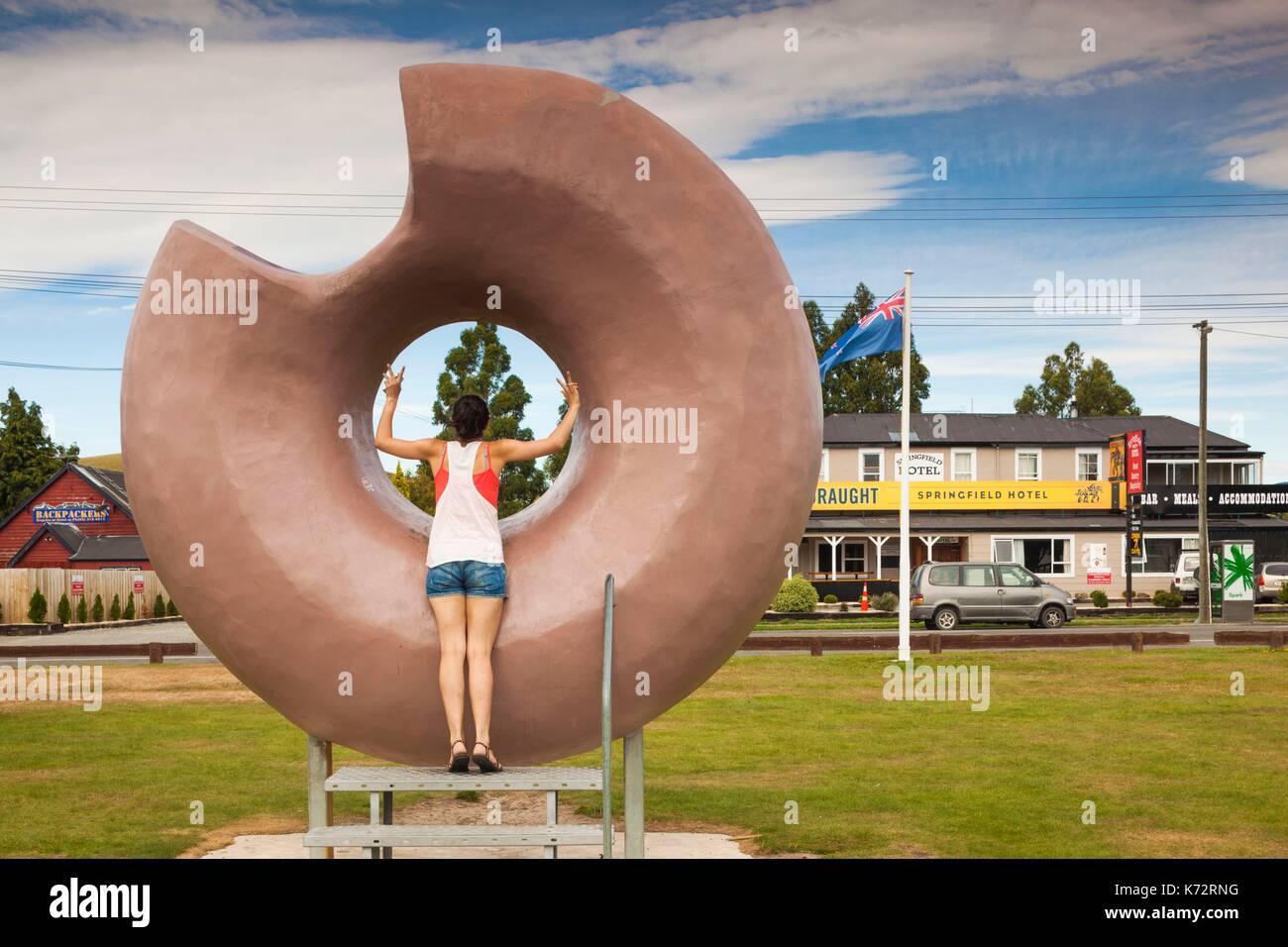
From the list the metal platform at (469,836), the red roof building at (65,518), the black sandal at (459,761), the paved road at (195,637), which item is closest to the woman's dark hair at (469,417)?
the black sandal at (459,761)

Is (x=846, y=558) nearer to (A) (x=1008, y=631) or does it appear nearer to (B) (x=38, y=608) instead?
(A) (x=1008, y=631)

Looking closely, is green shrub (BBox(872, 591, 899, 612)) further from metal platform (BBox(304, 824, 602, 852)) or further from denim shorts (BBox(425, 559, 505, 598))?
metal platform (BBox(304, 824, 602, 852))

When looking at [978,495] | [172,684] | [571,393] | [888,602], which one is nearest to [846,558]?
[978,495]

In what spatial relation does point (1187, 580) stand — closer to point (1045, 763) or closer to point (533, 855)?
point (1045, 763)

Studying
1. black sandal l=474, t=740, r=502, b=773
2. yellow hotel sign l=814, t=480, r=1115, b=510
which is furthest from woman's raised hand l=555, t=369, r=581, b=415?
yellow hotel sign l=814, t=480, r=1115, b=510

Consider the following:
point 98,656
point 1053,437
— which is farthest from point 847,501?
point 98,656

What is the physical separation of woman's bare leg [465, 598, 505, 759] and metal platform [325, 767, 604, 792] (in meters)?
0.23

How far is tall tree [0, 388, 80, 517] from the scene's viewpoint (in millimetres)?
48938

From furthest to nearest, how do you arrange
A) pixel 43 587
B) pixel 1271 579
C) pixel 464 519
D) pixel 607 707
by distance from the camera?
pixel 1271 579 → pixel 43 587 → pixel 464 519 → pixel 607 707

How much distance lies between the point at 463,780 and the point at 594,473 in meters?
1.69

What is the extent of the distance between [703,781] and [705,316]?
4.96 m

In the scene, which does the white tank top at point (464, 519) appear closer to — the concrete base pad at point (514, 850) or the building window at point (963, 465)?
the concrete base pad at point (514, 850)

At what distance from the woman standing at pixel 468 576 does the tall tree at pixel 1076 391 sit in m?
57.4

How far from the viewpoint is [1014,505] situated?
3941cm
